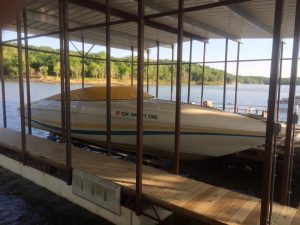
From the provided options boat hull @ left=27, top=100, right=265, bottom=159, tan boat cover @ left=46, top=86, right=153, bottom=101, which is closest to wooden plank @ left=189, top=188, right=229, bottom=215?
boat hull @ left=27, top=100, right=265, bottom=159

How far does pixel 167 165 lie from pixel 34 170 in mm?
3092

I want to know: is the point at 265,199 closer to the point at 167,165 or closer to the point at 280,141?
the point at 280,141

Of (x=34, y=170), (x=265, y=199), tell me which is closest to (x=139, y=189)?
(x=265, y=199)

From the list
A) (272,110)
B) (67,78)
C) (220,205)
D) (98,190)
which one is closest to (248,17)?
(67,78)

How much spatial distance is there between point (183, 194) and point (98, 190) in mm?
1381

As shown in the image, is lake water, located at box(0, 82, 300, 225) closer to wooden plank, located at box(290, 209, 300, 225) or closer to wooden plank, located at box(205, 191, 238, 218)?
wooden plank, located at box(205, 191, 238, 218)

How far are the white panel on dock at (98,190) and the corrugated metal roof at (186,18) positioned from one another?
Result: 11.0 ft

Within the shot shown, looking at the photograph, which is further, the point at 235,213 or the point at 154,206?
the point at 154,206

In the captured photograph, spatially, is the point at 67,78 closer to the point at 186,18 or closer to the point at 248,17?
the point at 186,18

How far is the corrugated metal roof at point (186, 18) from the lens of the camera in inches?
245

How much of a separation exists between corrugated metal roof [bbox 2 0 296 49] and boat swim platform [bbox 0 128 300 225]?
321cm

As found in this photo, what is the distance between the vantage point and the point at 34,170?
588 cm

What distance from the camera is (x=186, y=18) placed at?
7410 mm

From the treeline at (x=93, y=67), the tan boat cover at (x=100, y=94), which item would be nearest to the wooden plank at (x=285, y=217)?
the treeline at (x=93, y=67)
